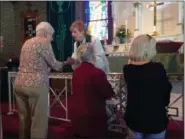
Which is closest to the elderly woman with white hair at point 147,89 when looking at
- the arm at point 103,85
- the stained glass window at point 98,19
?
the arm at point 103,85

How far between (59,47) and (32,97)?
122 inches

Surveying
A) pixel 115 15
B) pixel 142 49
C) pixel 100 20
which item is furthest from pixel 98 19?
pixel 142 49

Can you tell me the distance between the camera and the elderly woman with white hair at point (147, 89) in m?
1.46

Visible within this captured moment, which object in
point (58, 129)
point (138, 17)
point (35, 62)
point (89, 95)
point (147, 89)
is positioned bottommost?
point (58, 129)

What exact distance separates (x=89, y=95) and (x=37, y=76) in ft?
1.33

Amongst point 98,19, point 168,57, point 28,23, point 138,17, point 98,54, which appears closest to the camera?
point 98,54

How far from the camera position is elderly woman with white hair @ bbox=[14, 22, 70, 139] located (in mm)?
2012

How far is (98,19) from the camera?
478cm


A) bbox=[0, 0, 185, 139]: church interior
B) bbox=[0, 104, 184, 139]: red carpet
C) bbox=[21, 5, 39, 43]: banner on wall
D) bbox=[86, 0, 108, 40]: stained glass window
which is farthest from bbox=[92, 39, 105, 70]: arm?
bbox=[21, 5, 39, 43]: banner on wall

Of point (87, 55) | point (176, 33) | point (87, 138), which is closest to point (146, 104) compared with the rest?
point (87, 55)

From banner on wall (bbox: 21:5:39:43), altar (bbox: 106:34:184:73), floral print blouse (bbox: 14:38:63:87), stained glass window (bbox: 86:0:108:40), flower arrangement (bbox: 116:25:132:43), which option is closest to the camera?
floral print blouse (bbox: 14:38:63:87)

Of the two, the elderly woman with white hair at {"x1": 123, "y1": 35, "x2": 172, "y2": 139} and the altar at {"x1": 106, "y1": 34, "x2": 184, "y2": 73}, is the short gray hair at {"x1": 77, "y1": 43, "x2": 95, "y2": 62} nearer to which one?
the elderly woman with white hair at {"x1": 123, "y1": 35, "x2": 172, "y2": 139}

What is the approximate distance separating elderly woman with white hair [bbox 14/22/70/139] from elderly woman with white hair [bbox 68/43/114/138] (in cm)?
19

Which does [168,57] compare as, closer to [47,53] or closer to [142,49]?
[47,53]
